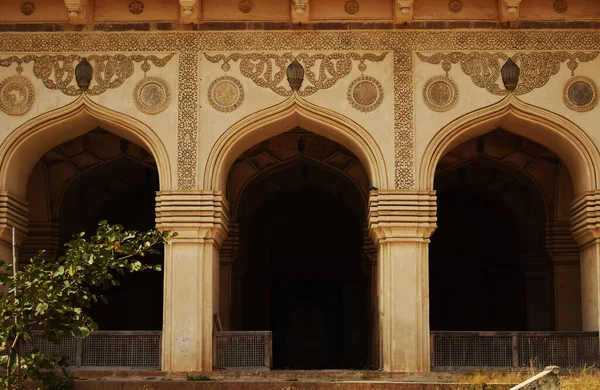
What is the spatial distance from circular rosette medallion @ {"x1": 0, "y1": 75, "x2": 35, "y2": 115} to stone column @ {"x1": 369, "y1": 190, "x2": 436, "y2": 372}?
4452mm

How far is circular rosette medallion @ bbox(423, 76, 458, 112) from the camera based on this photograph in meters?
14.2

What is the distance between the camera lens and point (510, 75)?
14.1m

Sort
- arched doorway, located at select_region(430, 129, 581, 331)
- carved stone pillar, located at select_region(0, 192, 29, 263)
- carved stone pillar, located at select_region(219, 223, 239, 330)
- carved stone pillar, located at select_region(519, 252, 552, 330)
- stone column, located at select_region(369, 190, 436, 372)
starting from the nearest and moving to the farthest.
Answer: stone column, located at select_region(369, 190, 436, 372) → carved stone pillar, located at select_region(0, 192, 29, 263) → carved stone pillar, located at select_region(219, 223, 239, 330) → arched doorway, located at select_region(430, 129, 581, 331) → carved stone pillar, located at select_region(519, 252, 552, 330)

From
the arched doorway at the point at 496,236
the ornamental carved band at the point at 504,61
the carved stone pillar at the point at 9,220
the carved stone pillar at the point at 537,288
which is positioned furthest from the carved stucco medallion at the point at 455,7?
the carved stone pillar at the point at 9,220

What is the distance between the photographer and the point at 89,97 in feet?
46.6

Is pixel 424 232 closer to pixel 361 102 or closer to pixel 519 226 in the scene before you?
pixel 361 102

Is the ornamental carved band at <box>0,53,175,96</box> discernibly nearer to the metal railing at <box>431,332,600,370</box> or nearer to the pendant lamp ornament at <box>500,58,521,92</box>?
the pendant lamp ornament at <box>500,58,521,92</box>

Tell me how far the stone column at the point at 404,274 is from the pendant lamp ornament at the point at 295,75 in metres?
1.64

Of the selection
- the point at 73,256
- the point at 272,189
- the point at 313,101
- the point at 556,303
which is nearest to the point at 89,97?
the point at 313,101

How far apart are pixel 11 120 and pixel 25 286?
4526mm

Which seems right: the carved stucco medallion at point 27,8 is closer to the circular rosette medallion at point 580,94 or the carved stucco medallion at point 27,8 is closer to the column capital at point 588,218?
the circular rosette medallion at point 580,94

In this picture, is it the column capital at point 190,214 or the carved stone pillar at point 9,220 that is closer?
the column capital at point 190,214

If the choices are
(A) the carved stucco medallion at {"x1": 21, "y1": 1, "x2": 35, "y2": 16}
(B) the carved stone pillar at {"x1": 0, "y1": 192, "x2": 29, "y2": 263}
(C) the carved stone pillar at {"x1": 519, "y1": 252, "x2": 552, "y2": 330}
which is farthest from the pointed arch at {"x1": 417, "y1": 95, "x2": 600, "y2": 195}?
(A) the carved stucco medallion at {"x1": 21, "y1": 1, "x2": 35, "y2": 16}

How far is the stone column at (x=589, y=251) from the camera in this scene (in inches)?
545
